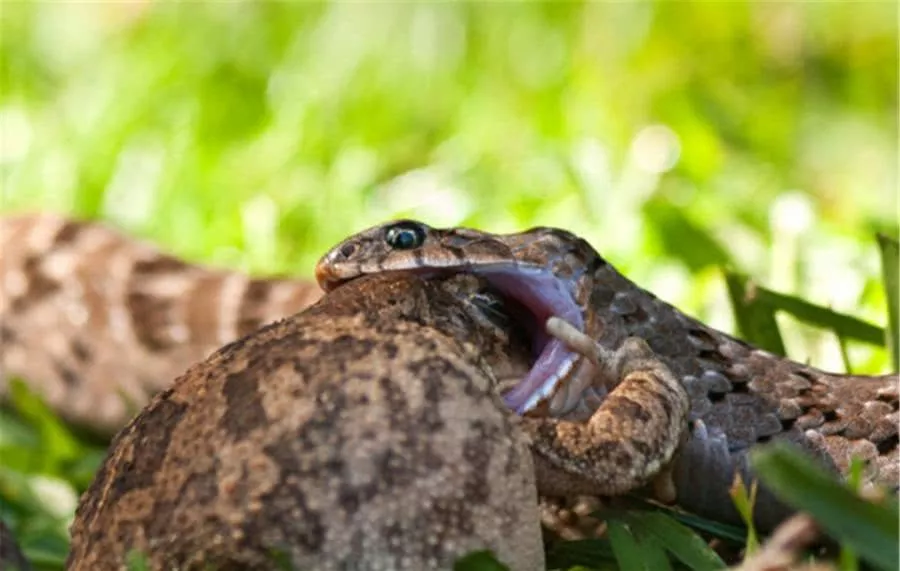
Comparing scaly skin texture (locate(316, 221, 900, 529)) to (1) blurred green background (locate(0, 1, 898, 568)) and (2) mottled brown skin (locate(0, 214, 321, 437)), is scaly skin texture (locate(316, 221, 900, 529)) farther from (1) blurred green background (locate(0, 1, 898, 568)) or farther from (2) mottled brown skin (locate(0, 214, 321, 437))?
(2) mottled brown skin (locate(0, 214, 321, 437))

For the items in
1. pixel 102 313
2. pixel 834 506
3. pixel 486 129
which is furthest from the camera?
pixel 486 129

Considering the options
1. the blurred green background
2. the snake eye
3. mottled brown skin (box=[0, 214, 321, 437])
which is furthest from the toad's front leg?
mottled brown skin (box=[0, 214, 321, 437])

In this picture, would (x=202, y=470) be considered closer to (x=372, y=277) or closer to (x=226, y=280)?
(x=372, y=277)

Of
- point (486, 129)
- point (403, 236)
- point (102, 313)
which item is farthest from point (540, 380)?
point (486, 129)

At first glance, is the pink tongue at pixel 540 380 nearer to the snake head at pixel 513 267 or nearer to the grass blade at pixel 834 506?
the snake head at pixel 513 267

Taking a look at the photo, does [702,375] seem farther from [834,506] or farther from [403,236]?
[834,506]

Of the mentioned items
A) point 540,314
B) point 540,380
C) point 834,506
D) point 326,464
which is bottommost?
point 834,506

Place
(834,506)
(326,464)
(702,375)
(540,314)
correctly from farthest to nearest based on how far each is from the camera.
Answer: (702,375) → (540,314) → (326,464) → (834,506)

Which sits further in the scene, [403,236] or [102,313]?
[102,313]
